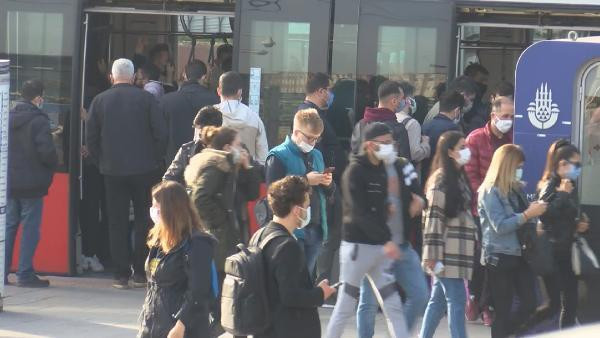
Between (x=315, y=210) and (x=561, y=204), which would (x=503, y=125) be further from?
(x=315, y=210)

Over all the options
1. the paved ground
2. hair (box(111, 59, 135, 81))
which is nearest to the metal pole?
the paved ground

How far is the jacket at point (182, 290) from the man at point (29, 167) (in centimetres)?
439

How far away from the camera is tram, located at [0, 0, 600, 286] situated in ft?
32.8

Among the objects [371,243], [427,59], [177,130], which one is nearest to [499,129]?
[427,59]

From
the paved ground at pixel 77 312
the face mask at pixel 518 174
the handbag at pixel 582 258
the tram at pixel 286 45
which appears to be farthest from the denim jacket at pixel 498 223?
the tram at pixel 286 45

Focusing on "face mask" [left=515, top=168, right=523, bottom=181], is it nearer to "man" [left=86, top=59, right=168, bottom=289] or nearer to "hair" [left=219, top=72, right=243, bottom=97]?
"hair" [left=219, top=72, right=243, bottom=97]

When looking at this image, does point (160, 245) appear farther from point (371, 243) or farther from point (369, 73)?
point (369, 73)

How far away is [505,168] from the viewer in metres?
7.95

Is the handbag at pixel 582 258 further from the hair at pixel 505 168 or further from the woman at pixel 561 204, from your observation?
the hair at pixel 505 168

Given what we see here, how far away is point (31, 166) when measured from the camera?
1055 cm

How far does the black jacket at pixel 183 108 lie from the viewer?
34.8ft

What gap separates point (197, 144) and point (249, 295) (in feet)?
7.98

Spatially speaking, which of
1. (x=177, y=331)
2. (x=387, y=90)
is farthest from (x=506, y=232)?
(x=177, y=331)

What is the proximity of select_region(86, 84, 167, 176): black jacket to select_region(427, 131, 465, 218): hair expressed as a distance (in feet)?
10.6
